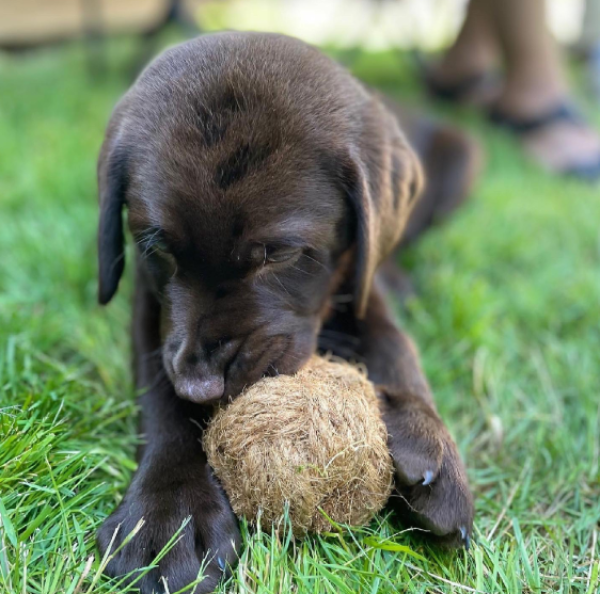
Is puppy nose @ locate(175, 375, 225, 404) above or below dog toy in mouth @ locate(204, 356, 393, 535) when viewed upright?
above

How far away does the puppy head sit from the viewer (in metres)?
1.95

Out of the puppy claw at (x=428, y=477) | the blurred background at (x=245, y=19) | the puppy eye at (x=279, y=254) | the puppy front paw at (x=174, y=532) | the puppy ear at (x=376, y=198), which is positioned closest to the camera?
the puppy front paw at (x=174, y=532)

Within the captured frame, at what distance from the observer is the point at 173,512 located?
1842mm

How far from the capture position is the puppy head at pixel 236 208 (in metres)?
1.95

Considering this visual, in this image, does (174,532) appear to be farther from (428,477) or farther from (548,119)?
(548,119)

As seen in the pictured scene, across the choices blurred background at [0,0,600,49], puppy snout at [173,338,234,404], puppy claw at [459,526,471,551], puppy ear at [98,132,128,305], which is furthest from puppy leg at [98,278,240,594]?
blurred background at [0,0,600,49]

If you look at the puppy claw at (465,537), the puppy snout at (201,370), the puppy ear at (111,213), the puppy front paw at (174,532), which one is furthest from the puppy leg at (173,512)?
the puppy claw at (465,537)

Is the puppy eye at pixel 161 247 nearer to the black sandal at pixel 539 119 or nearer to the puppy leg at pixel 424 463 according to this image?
the puppy leg at pixel 424 463

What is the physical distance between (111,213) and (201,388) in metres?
0.73

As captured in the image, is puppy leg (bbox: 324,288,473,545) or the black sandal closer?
puppy leg (bbox: 324,288,473,545)

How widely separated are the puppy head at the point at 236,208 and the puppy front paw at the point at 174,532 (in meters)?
0.27

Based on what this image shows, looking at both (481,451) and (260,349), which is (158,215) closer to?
(260,349)

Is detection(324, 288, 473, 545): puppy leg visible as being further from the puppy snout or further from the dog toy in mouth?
the puppy snout

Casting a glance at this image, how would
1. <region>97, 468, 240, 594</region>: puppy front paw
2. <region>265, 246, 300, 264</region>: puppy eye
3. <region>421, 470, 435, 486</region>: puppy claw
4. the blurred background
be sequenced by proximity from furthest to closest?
1. the blurred background
2. <region>265, 246, 300, 264</region>: puppy eye
3. <region>421, 470, 435, 486</region>: puppy claw
4. <region>97, 468, 240, 594</region>: puppy front paw
